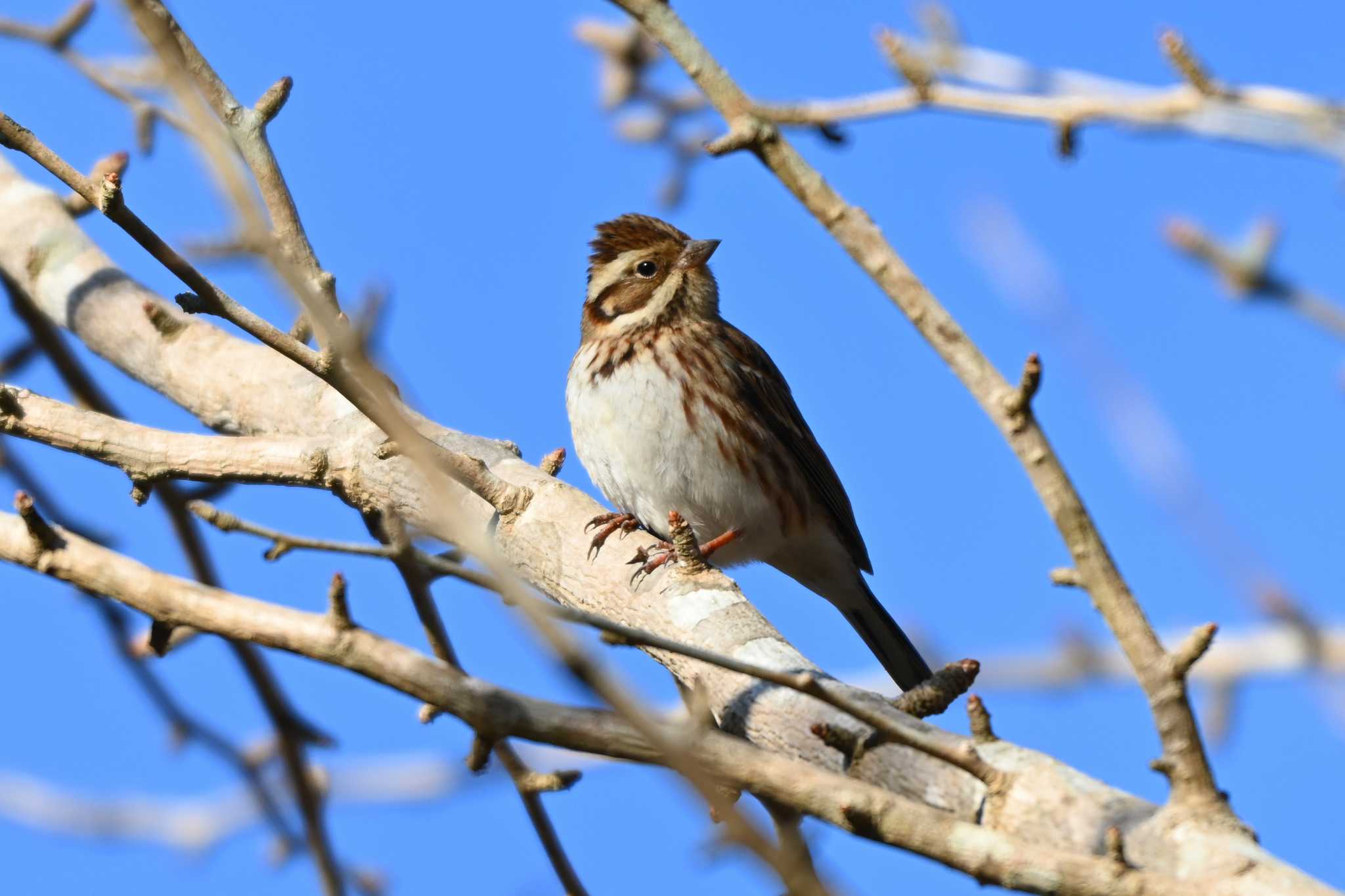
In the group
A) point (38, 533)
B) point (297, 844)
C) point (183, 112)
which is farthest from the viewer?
point (297, 844)

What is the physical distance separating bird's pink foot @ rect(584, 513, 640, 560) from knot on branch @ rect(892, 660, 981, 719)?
1656 mm

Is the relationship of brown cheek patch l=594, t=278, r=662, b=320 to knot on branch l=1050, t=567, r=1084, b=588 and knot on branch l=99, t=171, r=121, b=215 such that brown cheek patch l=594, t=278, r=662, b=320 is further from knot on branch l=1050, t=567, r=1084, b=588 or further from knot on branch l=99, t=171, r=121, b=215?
knot on branch l=1050, t=567, r=1084, b=588

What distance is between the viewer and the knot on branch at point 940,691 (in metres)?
3.45

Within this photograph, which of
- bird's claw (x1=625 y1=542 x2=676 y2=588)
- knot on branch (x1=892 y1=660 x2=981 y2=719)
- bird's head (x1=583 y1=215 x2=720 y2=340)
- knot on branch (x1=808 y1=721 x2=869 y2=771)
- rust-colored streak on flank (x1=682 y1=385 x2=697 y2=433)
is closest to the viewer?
knot on branch (x1=808 y1=721 x2=869 y2=771)

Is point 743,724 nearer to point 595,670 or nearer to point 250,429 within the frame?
point 595,670

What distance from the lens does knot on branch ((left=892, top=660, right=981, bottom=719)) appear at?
3.45 metres

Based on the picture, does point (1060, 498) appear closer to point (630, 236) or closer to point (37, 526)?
point (37, 526)

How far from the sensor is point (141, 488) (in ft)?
15.3

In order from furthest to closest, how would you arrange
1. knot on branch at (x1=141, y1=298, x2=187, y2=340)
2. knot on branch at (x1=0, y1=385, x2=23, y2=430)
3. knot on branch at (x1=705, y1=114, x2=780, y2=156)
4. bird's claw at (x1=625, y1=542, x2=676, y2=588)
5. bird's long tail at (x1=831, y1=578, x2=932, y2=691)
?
bird's long tail at (x1=831, y1=578, x2=932, y2=691) → knot on branch at (x1=141, y1=298, x2=187, y2=340) → bird's claw at (x1=625, y1=542, x2=676, y2=588) → knot on branch at (x1=0, y1=385, x2=23, y2=430) → knot on branch at (x1=705, y1=114, x2=780, y2=156)

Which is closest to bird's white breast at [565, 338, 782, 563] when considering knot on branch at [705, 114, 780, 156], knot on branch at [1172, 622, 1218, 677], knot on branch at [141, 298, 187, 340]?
knot on branch at [141, 298, 187, 340]

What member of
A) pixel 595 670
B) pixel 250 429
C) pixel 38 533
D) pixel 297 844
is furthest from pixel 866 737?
pixel 250 429

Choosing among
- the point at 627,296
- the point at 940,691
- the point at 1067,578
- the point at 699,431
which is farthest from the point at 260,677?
the point at 1067,578

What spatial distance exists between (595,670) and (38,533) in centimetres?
178

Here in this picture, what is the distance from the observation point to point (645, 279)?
7.24 m
